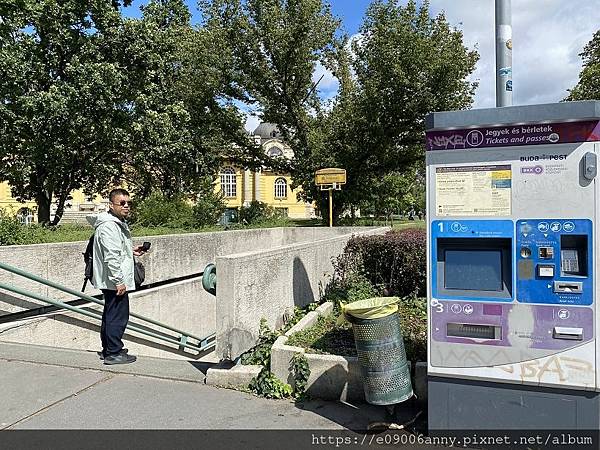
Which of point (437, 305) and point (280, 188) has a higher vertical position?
point (280, 188)

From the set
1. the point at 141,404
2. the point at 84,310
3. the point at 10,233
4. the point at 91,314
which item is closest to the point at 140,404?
the point at 141,404

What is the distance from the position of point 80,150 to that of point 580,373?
1962 cm

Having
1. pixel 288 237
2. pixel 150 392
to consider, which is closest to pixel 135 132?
pixel 288 237

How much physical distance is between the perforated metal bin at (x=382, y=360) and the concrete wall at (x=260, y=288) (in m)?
1.52

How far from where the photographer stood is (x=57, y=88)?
16.9 m

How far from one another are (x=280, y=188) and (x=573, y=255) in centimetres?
6066

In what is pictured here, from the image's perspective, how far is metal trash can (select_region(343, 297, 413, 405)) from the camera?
3.79 metres

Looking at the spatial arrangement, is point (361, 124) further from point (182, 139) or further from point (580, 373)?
point (580, 373)

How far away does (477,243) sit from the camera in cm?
Result: 362

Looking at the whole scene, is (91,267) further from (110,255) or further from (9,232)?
(9,232)

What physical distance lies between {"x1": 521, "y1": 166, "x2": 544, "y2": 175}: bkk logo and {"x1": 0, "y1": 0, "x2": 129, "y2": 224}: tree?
1663 cm

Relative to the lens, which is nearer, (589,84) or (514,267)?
(514,267)

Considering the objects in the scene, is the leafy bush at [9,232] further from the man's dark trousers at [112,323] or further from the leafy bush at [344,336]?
the leafy bush at [344,336]

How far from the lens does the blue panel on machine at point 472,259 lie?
11.5 ft
